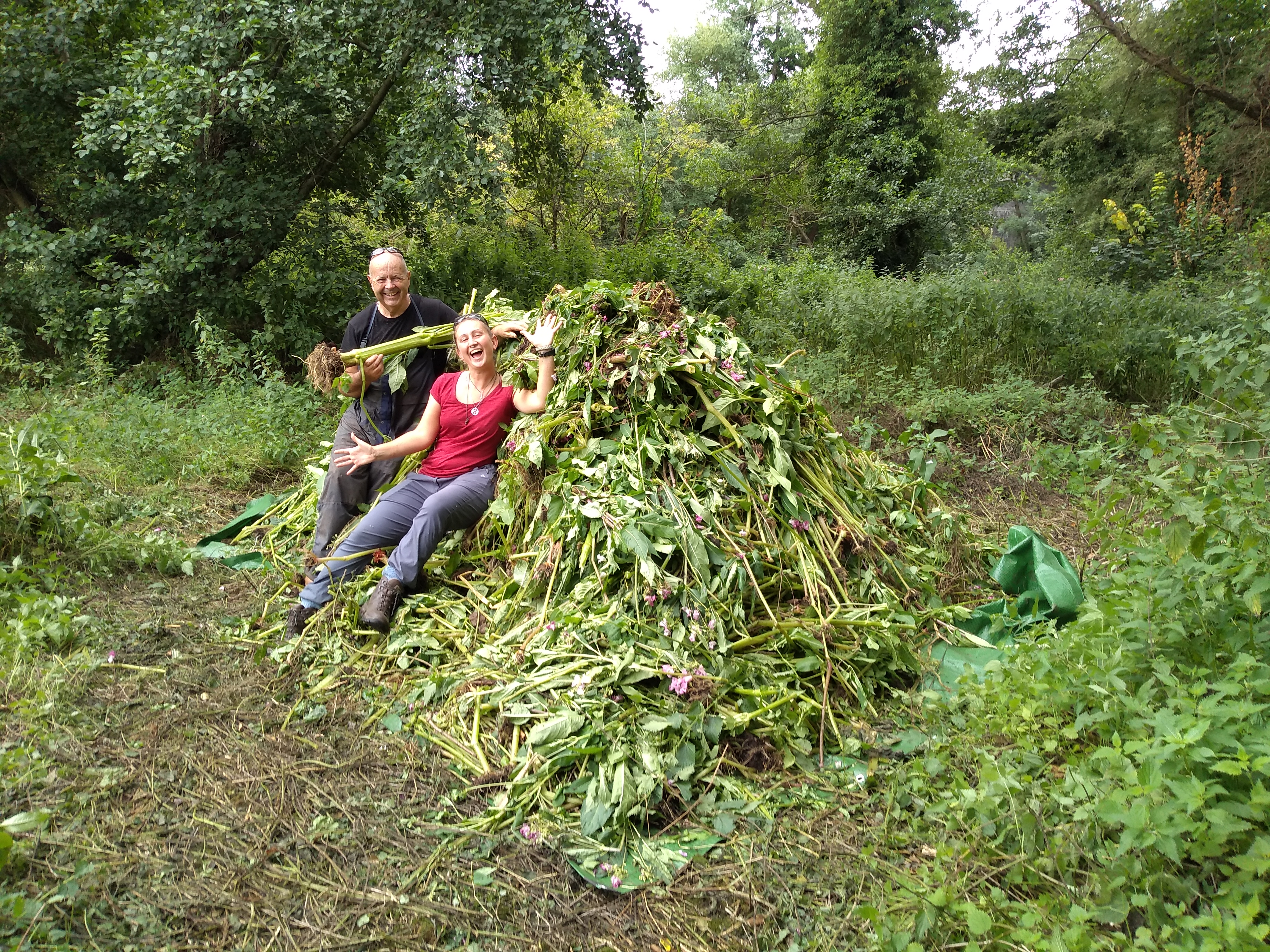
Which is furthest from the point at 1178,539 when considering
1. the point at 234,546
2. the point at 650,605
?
the point at 234,546

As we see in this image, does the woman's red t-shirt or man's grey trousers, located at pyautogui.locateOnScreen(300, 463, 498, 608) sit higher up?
the woman's red t-shirt

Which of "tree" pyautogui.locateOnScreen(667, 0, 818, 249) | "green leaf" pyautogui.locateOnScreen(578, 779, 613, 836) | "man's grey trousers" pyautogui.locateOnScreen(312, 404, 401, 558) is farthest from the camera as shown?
"tree" pyautogui.locateOnScreen(667, 0, 818, 249)

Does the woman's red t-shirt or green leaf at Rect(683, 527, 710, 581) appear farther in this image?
the woman's red t-shirt

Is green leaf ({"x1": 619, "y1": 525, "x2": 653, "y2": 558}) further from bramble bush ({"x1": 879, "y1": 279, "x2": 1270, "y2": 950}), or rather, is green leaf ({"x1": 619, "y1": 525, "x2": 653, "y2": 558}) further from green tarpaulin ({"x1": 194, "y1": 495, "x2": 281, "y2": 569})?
green tarpaulin ({"x1": 194, "y1": 495, "x2": 281, "y2": 569})

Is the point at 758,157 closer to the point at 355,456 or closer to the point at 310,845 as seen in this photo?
the point at 355,456

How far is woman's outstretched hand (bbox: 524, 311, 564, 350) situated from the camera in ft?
12.3

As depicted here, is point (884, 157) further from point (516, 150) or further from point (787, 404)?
point (787, 404)

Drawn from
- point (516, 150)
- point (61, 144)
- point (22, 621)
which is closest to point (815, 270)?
point (516, 150)

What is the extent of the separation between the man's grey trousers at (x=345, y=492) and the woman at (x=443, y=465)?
0.43 feet

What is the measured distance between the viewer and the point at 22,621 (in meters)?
3.29

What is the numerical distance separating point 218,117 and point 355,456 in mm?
5794

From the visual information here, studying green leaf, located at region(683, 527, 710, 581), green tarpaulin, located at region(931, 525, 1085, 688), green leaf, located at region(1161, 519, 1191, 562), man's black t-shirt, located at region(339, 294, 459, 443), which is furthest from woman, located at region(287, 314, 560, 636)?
green leaf, located at region(1161, 519, 1191, 562)

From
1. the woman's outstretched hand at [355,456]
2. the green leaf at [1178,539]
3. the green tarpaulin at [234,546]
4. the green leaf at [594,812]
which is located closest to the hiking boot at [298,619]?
the woman's outstretched hand at [355,456]

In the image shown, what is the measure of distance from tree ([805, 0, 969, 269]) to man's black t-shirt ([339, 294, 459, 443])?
1437 centimetres
